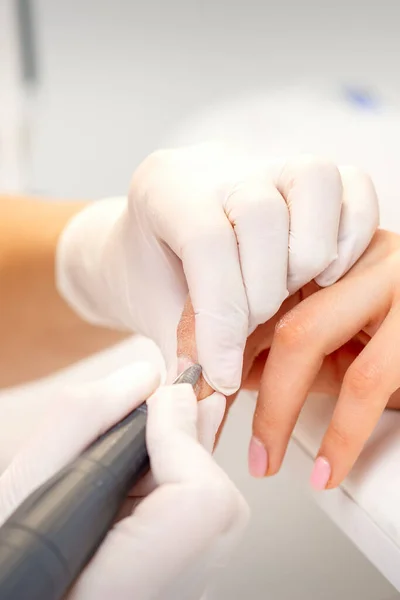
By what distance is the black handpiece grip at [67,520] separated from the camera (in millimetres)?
350

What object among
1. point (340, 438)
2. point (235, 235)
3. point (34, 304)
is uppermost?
point (235, 235)

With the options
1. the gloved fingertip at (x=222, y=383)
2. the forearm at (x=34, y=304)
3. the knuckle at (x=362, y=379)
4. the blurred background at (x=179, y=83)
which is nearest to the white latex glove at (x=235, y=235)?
the gloved fingertip at (x=222, y=383)

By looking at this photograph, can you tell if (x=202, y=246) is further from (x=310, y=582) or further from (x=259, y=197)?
(x=310, y=582)

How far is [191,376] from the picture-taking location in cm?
58

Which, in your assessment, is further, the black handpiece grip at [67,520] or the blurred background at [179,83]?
the blurred background at [179,83]

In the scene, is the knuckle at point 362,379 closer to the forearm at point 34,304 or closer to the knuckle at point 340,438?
the knuckle at point 340,438

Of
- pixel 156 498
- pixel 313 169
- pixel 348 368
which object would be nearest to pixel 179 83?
pixel 313 169

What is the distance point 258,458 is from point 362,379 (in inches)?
5.6

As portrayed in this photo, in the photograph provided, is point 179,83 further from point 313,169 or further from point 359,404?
point 359,404

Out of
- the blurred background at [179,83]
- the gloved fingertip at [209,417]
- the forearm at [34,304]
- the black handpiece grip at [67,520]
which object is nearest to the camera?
the black handpiece grip at [67,520]

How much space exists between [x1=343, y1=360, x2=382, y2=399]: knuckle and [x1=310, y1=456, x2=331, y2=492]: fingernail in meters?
0.07

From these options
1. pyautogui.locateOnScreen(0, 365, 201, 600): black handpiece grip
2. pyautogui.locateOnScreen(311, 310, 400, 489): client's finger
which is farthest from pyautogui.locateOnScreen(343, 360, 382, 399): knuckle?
pyautogui.locateOnScreen(0, 365, 201, 600): black handpiece grip

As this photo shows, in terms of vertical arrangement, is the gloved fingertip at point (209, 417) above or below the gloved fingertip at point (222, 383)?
below

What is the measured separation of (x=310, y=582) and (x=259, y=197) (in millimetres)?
428
